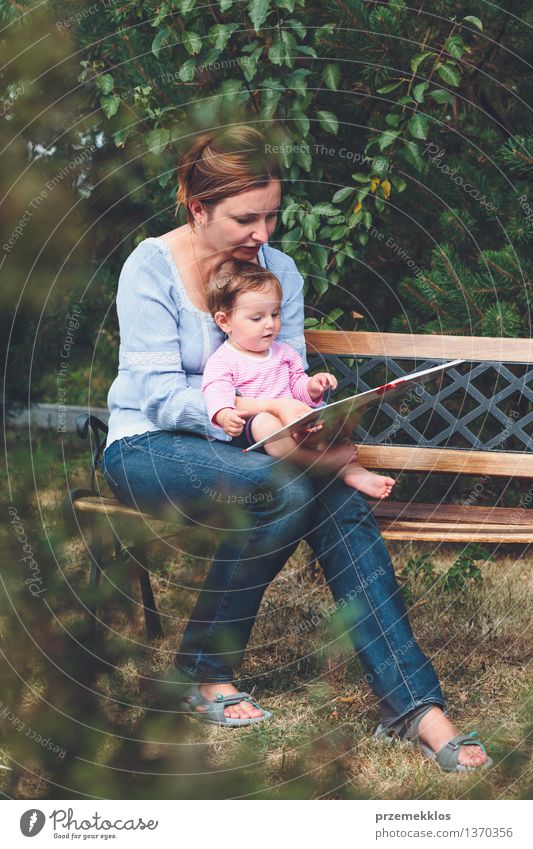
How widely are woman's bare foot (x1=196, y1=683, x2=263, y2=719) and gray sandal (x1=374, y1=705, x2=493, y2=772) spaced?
32 centimetres

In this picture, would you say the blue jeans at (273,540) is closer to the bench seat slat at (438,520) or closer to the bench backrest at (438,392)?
the bench seat slat at (438,520)

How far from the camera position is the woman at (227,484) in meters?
2.39

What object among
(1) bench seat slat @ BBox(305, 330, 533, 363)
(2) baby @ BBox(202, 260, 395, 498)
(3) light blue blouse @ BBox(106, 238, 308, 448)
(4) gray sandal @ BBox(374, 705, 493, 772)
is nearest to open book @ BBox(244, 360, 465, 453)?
(2) baby @ BBox(202, 260, 395, 498)

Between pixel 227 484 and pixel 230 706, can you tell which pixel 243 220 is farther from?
pixel 230 706

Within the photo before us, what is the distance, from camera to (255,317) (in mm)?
2523

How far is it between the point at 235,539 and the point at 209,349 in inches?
19.7

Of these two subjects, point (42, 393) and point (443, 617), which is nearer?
point (443, 617)

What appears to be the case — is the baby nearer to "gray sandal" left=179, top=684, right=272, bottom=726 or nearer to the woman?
the woman

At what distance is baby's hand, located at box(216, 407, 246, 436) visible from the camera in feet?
7.87

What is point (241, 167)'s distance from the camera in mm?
2518

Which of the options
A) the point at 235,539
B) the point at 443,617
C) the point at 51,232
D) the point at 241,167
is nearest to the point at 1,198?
the point at 51,232

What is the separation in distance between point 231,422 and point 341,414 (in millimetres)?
260

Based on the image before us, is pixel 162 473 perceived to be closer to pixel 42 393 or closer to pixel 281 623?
pixel 281 623

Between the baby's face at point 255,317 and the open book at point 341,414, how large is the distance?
0.27 metres
